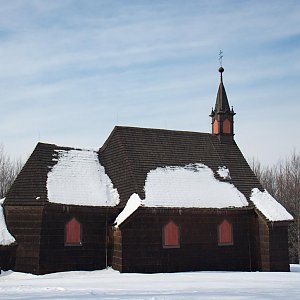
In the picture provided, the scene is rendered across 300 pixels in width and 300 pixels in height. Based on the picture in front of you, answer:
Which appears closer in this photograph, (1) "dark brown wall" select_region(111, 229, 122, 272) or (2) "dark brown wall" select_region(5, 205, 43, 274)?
(2) "dark brown wall" select_region(5, 205, 43, 274)

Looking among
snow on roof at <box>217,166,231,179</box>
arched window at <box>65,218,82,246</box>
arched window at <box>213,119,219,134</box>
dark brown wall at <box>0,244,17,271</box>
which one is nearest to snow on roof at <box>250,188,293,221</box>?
snow on roof at <box>217,166,231,179</box>

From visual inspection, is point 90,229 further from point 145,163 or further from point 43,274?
point 145,163

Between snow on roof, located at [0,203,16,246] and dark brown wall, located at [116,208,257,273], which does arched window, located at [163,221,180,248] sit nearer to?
dark brown wall, located at [116,208,257,273]

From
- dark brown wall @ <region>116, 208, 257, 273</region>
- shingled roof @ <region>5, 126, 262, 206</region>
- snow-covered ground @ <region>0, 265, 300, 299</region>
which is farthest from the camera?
shingled roof @ <region>5, 126, 262, 206</region>

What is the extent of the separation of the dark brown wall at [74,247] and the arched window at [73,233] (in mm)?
167

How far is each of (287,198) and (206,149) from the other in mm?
22929

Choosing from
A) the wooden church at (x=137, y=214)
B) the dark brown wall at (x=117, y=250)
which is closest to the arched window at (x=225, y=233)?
the wooden church at (x=137, y=214)

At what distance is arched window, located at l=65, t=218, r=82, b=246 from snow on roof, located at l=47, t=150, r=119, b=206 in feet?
3.16

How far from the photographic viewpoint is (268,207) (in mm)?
20484

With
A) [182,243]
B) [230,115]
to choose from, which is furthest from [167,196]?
[230,115]

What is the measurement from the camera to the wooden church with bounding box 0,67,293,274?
18594mm

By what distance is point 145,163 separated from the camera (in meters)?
21.3

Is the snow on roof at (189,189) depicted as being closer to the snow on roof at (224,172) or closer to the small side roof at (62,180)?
the snow on roof at (224,172)

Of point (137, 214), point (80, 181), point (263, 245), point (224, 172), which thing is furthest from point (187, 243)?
point (80, 181)
